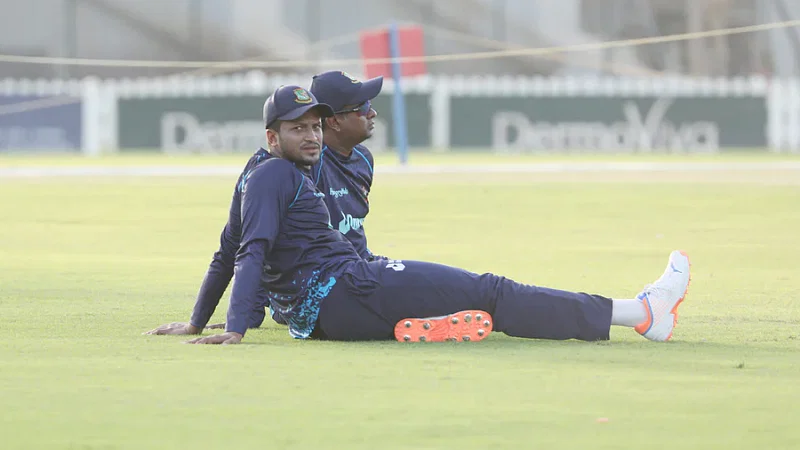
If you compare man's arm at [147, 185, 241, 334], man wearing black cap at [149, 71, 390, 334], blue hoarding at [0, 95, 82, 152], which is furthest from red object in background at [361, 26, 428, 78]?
man's arm at [147, 185, 241, 334]

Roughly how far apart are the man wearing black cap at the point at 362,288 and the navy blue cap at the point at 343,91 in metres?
0.44

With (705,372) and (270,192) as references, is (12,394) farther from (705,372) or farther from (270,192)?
(705,372)

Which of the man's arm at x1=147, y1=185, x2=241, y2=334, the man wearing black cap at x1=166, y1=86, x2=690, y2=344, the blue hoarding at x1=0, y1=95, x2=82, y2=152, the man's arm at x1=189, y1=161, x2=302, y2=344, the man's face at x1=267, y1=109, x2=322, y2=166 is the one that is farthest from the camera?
the blue hoarding at x1=0, y1=95, x2=82, y2=152

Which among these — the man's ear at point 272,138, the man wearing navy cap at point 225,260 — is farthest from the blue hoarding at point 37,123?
the man's ear at point 272,138

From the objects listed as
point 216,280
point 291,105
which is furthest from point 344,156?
point 216,280

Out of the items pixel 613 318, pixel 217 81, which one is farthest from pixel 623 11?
pixel 613 318

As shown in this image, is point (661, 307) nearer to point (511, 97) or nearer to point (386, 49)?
point (386, 49)

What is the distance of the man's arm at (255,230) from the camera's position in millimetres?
5926

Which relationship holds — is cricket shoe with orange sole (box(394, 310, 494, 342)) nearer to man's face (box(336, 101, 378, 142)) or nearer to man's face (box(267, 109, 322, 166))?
man's face (box(267, 109, 322, 166))

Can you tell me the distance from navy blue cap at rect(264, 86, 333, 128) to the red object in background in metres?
18.7

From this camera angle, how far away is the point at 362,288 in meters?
6.10

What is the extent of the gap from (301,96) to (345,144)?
0.63m

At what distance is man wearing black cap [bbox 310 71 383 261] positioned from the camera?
21.9ft

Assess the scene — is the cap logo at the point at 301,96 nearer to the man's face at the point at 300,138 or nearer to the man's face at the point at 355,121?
the man's face at the point at 300,138
